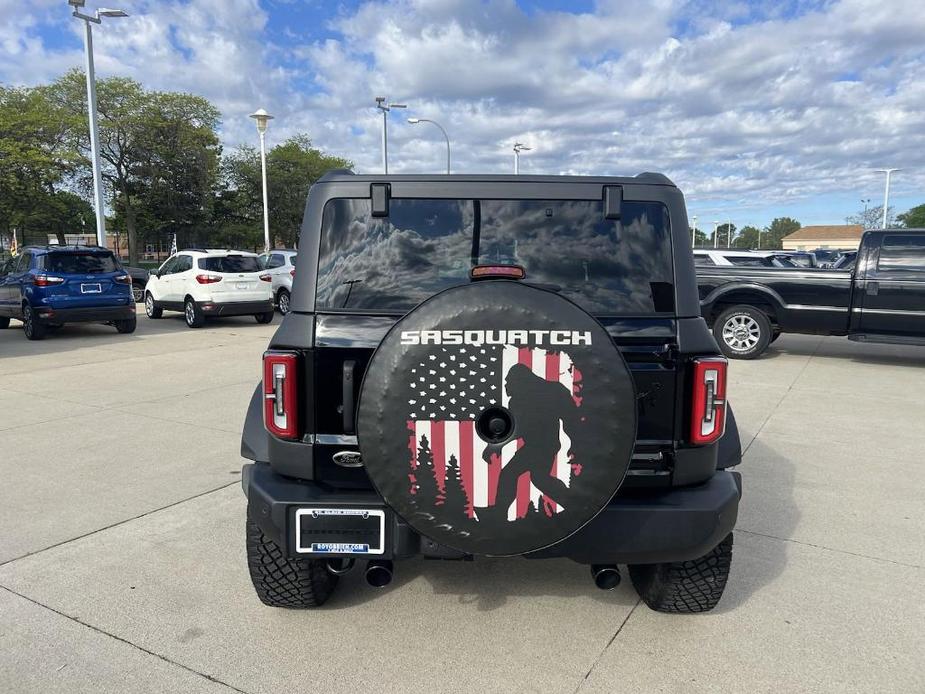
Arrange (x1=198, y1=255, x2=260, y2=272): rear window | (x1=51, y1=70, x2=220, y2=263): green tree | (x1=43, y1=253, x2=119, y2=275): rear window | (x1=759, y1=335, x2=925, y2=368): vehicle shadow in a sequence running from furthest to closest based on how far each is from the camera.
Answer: (x1=51, y1=70, x2=220, y2=263): green tree < (x1=198, y1=255, x2=260, y2=272): rear window < (x1=43, y1=253, x2=119, y2=275): rear window < (x1=759, y1=335, x2=925, y2=368): vehicle shadow

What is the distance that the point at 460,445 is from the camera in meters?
2.16

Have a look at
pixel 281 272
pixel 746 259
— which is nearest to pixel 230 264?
pixel 281 272

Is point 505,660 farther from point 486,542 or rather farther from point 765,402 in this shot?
point 765,402

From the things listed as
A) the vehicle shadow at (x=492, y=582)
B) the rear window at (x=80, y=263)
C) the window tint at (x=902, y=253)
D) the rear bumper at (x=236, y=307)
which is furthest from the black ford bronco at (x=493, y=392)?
the rear bumper at (x=236, y=307)

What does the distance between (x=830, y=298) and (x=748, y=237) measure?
13764cm

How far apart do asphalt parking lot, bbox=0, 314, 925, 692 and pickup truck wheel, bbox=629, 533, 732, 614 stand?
0.08 m

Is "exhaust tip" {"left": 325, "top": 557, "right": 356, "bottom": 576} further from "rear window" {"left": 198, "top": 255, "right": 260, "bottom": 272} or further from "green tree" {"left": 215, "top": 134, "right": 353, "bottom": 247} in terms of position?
"green tree" {"left": 215, "top": 134, "right": 353, "bottom": 247}

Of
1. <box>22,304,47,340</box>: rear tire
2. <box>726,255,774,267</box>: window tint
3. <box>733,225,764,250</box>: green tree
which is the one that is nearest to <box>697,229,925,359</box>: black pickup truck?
<box>726,255,774,267</box>: window tint

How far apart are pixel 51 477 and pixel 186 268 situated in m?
10.5

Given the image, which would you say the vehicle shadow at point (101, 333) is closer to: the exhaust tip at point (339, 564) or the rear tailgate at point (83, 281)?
the rear tailgate at point (83, 281)

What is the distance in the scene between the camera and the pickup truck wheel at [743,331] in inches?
399

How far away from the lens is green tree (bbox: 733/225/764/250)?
13152cm

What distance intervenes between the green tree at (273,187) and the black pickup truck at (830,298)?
42.9 meters

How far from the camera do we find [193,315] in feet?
46.3
